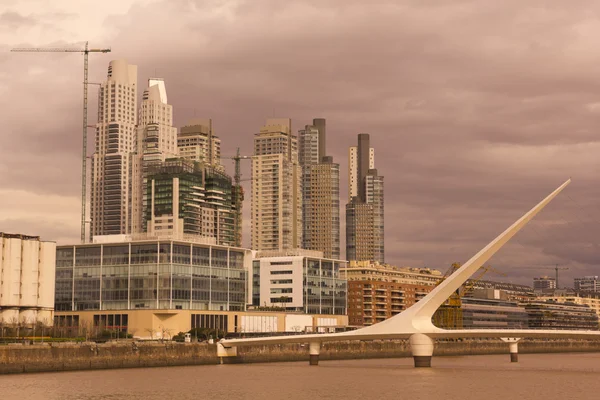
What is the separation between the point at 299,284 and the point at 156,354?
5748 cm

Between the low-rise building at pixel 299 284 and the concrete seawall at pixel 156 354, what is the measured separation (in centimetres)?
2194

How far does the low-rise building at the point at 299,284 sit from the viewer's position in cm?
13162

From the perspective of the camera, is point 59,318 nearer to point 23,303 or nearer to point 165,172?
point 23,303

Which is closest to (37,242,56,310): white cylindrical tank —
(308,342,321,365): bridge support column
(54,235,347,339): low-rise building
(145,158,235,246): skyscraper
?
(54,235,347,339): low-rise building

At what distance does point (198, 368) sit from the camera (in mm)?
74438

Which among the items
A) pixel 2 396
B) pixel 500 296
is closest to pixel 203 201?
pixel 500 296

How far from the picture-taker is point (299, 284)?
132125 mm

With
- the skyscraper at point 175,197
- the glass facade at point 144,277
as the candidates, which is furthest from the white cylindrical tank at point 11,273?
the skyscraper at point 175,197

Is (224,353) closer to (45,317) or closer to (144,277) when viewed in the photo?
(45,317)

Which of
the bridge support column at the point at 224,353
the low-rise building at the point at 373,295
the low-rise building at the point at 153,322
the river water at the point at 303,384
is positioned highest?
the low-rise building at the point at 373,295

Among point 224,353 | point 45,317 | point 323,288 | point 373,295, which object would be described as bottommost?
→ point 224,353

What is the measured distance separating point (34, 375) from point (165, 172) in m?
133

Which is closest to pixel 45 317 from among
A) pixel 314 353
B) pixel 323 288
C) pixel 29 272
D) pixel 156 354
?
pixel 29 272

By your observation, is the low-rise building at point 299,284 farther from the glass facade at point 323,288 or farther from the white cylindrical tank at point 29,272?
the white cylindrical tank at point 29,272
